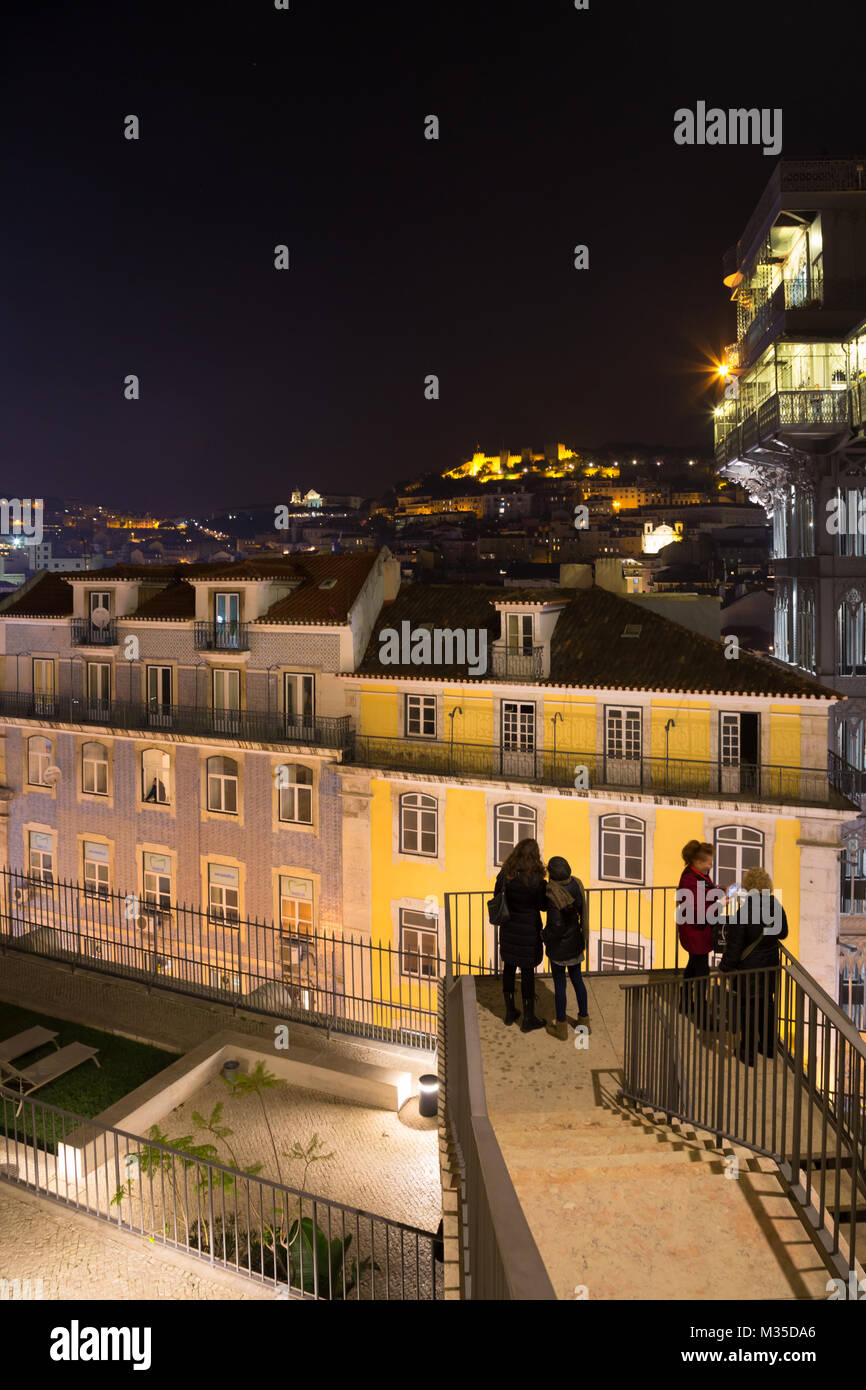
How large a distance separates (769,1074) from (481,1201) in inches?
148

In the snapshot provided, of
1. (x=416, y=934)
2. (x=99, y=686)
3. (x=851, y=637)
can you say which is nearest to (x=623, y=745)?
(x=416, y=934)

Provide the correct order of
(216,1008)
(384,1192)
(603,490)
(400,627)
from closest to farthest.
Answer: (384,1192) < (216,1008) < (400,627) < (603,490)

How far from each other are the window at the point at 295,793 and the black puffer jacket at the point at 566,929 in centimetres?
1879

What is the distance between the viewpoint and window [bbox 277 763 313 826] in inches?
1063

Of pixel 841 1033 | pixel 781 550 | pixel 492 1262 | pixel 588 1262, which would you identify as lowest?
pixel 588 1262

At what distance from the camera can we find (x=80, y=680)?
1231 inches

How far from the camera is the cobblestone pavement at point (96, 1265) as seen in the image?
31.1ft

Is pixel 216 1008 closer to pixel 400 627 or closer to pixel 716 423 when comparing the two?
pixel 400 627

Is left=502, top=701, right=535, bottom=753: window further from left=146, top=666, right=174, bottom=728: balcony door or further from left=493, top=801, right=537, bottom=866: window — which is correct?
left=146, top=666, right=174, bottom=728: balcony door

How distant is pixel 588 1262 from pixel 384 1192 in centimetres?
597

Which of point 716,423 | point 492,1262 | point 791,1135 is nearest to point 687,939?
point 791,1135

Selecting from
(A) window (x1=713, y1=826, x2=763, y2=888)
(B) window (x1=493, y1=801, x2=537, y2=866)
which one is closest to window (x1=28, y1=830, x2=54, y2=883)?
(B) window (x1=493, y1=801, x2=537, y2=866)

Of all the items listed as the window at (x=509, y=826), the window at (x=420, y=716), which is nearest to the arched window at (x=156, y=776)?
the window at (x=420, y=716)

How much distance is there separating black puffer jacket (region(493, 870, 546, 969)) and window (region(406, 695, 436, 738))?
16.7 m
